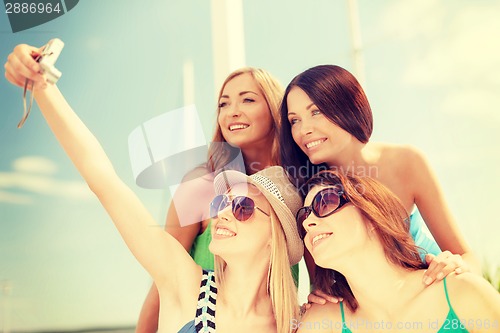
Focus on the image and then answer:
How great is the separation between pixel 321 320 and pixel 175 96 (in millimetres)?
2572

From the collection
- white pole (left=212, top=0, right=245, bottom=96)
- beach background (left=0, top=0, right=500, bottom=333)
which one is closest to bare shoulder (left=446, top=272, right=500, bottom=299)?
beach background (left=0, top=0, right=500, bottom=333)

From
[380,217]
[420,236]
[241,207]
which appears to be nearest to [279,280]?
[241,207]

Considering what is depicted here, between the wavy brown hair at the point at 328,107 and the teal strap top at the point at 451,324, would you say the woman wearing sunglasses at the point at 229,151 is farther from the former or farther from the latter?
the teal strap top at the point at 451,324

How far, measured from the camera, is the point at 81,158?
1.84 meters

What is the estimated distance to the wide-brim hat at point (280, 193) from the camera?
2086 mm

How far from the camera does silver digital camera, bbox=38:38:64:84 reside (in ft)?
5.05

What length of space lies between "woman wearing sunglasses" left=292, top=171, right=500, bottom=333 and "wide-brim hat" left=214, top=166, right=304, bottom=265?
0.31 ft

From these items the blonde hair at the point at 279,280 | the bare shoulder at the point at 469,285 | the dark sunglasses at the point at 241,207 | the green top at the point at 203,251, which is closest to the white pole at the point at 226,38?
the green top at the point at 203,251

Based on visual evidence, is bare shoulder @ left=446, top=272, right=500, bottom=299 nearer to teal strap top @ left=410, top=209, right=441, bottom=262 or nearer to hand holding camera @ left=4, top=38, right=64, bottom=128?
teal strap top @ left=410, top=209, right=441, bottom=262

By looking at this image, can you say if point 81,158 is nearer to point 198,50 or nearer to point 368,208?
point 368,208

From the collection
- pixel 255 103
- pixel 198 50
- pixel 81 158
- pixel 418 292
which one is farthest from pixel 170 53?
pixel 418 292

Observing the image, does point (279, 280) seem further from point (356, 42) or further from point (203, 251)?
point (356, 42)

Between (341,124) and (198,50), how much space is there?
2.20m

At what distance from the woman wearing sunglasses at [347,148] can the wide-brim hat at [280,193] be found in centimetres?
15
